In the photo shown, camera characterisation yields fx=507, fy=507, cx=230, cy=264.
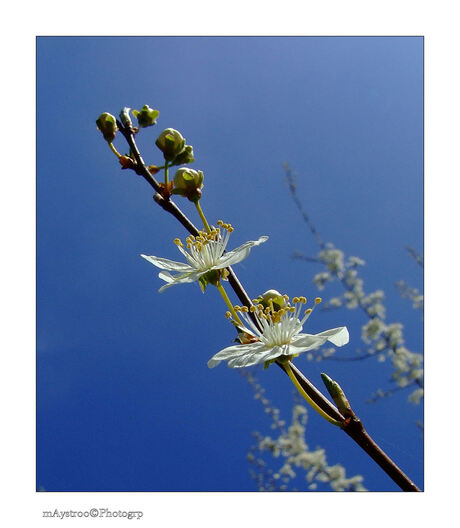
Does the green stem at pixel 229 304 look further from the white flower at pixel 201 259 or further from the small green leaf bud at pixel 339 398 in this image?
the small green leaf bud at pixel 339 398

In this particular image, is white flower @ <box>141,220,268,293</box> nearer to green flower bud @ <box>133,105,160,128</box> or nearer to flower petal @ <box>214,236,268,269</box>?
flower petal @ <box>214,236,268,269</box>

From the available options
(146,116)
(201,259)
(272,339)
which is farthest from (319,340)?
(146,116)

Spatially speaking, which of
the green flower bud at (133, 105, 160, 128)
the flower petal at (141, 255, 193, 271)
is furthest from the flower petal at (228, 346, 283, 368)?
the green flower bud at (133, 105, 160, 128)

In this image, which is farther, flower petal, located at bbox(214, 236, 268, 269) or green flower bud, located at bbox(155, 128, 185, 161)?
green flower bud, located at bbox(155, 128, 185, 161)

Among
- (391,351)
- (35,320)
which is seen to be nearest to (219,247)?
(35,320)

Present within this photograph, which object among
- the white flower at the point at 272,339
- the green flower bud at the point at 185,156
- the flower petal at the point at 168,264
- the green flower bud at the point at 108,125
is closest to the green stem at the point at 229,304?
the white flower at the point at 272,339
